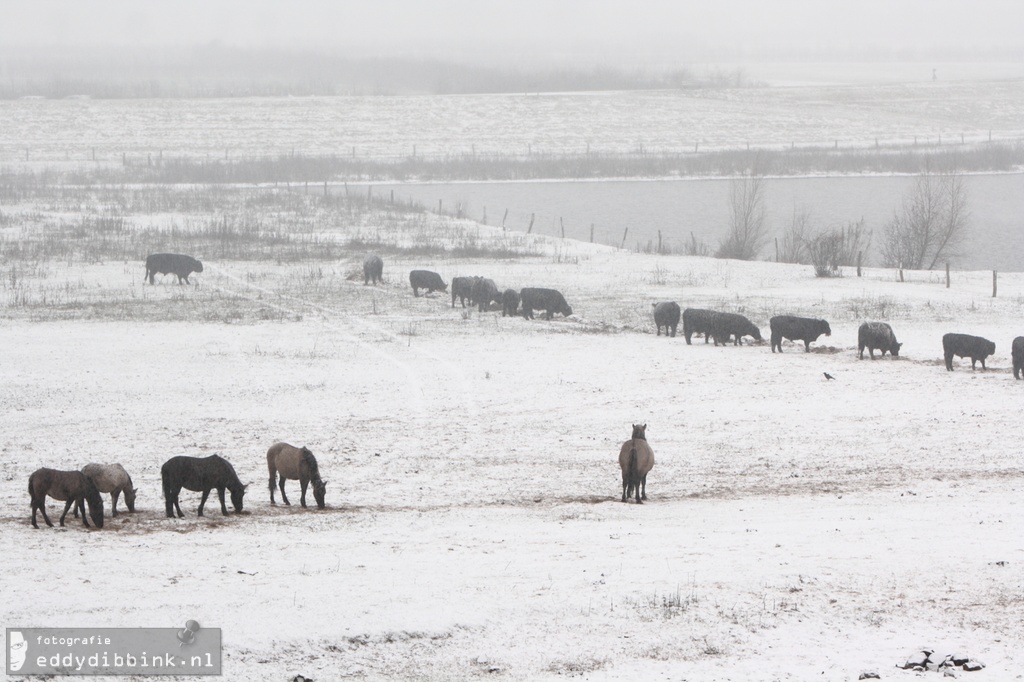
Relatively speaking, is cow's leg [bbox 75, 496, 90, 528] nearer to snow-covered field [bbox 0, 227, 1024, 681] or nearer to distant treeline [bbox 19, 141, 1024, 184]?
snow-covered field [bbox 0, 227, 1024, 681]

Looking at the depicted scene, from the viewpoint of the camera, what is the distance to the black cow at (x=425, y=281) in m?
34.5

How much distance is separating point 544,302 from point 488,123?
7298 centimetres

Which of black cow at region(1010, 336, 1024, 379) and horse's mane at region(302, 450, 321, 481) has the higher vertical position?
black cow at region(1010, 336, 1024, 379)

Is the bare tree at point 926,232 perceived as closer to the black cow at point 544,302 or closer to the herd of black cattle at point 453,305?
the black cow at point 544,302

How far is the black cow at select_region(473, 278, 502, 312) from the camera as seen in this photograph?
32250mm

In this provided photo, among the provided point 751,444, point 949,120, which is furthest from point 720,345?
point 949,120

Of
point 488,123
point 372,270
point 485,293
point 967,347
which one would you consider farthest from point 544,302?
point 488,123

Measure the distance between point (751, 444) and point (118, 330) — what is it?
16.2 meters

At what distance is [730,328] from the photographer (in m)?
27.4

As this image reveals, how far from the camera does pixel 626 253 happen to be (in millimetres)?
45344

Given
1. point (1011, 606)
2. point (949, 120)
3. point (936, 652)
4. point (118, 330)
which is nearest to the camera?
point (936, 652)

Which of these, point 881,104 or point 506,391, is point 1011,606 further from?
point 881,104

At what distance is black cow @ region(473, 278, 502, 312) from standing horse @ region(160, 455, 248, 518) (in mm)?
19027

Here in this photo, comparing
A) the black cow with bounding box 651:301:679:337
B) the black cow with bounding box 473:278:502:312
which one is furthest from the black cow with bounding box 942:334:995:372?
the black cow with bounding box 473:278:502:312
